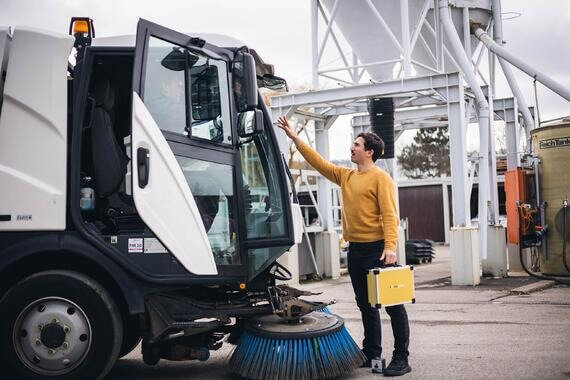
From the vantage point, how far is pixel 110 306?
502 cm

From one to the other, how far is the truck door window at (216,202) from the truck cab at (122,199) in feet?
0.04

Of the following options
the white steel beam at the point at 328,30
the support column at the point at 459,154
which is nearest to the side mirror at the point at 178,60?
the support column at the point at 459,154

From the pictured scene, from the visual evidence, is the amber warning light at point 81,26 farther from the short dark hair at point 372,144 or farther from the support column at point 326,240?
the support column at point 326,240

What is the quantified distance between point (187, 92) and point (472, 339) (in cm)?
418

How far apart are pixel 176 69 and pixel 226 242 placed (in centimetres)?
140

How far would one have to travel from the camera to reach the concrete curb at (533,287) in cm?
1139

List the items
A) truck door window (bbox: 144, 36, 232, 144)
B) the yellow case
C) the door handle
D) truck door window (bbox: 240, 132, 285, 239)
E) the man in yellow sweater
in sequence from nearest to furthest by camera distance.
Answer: the door handle < truck door window (bbox: 144, 36, 232, 144) < the yellow case < truck door window (bbox: 240, 132, 285, 239) < the man in yellow sweater

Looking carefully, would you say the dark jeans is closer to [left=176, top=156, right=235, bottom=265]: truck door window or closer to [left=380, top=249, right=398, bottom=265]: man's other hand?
[left=380, top=249, right=398, bottom=265]: man's other hand

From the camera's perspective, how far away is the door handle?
15.9 ft

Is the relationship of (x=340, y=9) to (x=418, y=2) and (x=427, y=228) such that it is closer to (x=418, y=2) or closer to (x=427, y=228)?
(x=418, y=2)

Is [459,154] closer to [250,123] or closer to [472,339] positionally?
[472,339]

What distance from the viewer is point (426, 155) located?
181 feet

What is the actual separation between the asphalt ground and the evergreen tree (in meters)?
43.3

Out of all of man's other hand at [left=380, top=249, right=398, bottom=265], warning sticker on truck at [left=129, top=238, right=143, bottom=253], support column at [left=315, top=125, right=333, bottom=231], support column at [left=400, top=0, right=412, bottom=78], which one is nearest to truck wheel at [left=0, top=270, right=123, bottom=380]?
warning sticker on truck at [left=129, top=238, right=143, bottom=253]
